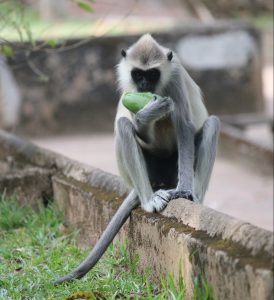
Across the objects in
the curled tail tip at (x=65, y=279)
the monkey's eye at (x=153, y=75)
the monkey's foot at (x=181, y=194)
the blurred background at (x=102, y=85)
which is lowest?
the blurred background at (x=102, y=85)

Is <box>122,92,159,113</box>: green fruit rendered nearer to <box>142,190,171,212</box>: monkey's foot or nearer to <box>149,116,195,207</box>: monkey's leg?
<box>149,116,195,207</box>: monkey's leg

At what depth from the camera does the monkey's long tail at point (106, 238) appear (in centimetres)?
451

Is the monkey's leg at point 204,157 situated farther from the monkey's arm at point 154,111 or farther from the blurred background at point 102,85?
the blurred background at point 102,85

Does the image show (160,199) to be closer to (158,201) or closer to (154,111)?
(158,201)

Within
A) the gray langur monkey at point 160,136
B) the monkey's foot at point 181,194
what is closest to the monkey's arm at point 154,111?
the gray langur monkey at point 160,136

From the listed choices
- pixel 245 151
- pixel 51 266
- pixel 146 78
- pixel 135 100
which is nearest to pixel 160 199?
pixel 135 100

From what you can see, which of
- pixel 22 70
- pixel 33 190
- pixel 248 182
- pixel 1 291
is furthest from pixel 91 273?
pixel 22 70

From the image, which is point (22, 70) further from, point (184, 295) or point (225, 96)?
point (184, 295)

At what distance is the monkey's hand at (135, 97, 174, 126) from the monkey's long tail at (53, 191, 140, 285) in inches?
17.6

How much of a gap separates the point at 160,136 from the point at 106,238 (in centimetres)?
98

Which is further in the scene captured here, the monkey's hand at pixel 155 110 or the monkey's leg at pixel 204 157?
the monkey's leg at pixel 204 157

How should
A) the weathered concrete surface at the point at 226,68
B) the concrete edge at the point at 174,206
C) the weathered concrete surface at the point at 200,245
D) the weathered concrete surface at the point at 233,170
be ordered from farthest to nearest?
the weathered concrete surface at the point at 226,68
the weathered concrete surface at the point at 233,170
the concrete edge at the point at 174,206
the weathered concrete surface at the point at 200,245

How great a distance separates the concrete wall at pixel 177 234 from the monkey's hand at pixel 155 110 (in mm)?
562

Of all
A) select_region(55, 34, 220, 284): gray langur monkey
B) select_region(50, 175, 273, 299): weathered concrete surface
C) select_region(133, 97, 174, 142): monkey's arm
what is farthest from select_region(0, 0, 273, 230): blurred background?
select_region(50, 175, 273, 299): weathered concrete surface
